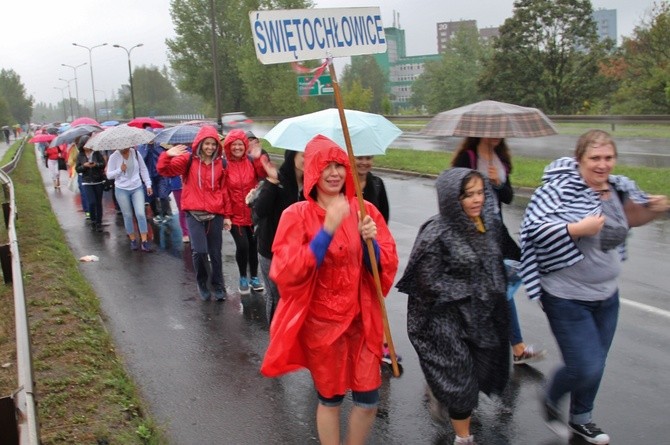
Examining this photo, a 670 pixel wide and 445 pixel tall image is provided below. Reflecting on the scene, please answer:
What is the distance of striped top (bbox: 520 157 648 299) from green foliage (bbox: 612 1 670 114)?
3057cm

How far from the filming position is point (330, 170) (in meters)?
3.37

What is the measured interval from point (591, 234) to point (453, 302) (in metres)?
0.78

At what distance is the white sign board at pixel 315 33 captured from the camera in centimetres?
352

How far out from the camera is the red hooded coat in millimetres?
3307

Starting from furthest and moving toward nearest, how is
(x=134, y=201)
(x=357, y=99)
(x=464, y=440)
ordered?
(x=357, y=99)
(x=134, y=201)
(x=464, y=440)

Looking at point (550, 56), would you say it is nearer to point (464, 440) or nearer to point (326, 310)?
point (464, 440)

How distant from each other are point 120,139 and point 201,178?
10.1ft

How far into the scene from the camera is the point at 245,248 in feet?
24.0

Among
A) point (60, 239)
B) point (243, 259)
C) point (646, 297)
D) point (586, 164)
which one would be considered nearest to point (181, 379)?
point (243, 259)

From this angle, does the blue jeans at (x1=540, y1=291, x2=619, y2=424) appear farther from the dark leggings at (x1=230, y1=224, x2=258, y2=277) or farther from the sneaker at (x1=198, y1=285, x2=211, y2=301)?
the sneaker at (x1=198, y1=285, x2=211, y2=301)

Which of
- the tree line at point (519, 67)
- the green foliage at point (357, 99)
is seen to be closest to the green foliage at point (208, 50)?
the tree line at point (519, 67)

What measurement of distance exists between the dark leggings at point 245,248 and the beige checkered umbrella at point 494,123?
8.91 ft

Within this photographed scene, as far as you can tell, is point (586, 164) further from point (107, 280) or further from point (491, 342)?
point (107, 280)

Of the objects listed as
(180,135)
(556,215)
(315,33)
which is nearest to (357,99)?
(180,135)
